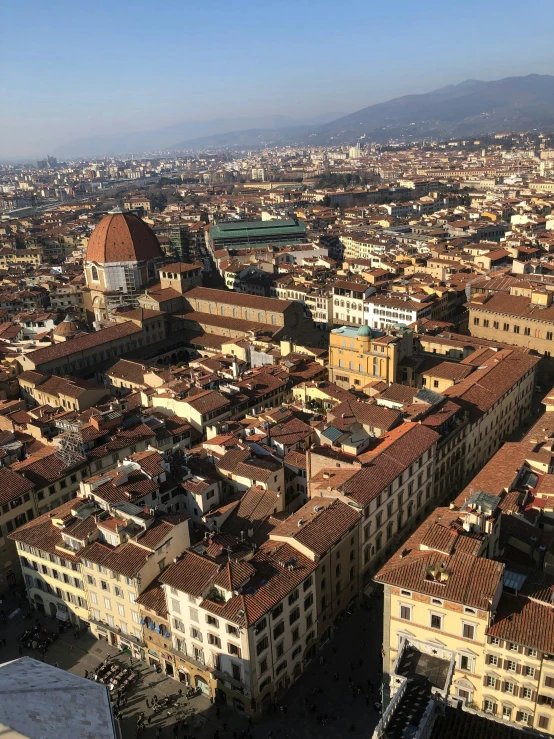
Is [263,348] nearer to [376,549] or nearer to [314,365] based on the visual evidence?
[314,365]

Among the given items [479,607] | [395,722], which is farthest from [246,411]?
[395,722]

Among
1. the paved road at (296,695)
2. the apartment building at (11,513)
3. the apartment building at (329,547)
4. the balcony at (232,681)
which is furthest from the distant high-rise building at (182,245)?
the balcony at (232,681)

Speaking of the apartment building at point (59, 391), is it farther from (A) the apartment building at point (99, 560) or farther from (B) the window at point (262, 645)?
(B) the window at point (262, 645)

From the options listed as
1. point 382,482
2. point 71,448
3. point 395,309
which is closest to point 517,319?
point 395,309

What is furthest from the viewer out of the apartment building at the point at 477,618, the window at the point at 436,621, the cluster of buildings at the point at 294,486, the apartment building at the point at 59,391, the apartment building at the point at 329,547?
the apartment building at the point at 59,391

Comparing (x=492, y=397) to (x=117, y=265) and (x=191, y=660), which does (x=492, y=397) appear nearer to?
(x=191, y=660)
